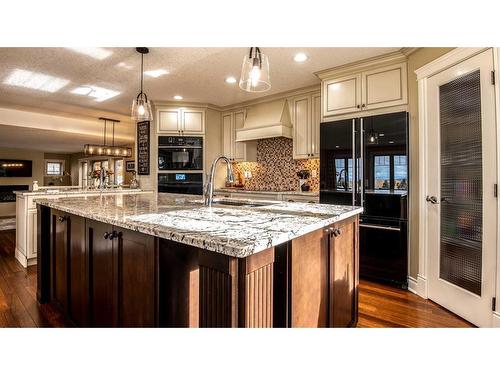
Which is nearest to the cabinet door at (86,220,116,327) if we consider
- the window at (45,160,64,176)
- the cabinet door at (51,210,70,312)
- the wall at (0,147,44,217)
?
the cabinet door at (51,210,70,312)

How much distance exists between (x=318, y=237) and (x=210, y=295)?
2.05 ft

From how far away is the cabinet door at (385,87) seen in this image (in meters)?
2.61

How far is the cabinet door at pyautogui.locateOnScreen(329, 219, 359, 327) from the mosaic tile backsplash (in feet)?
7.43

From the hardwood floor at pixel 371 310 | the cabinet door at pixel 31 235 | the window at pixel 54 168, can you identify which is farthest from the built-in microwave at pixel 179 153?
the window at pixel 54 168

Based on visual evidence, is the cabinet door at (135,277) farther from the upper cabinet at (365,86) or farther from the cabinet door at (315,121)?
the cabinet door at (315,121)

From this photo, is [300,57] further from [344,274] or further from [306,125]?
[344,274]

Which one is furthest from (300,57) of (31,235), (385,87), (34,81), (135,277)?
(31,235)

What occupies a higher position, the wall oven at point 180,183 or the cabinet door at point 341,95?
the cabinet door at point 341,95

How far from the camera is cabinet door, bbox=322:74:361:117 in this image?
9.48 feet

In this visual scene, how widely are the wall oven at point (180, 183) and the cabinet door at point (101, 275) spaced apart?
2882 millimetres

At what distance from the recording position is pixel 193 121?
4441mm

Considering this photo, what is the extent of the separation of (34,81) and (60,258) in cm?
271

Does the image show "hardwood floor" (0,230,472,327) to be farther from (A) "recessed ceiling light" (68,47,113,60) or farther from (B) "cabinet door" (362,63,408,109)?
(A) "recessed ceiling light" (68,47,113,60)
